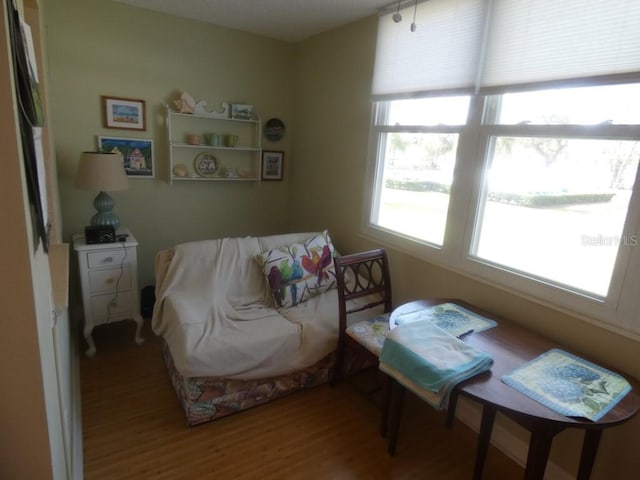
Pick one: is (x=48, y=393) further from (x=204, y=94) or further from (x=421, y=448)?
(x=204, y=94)

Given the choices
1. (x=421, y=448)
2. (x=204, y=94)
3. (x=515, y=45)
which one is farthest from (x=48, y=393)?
(x=204, y=94)

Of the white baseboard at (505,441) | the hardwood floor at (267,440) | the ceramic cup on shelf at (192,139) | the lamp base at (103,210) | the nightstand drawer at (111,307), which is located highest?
the ceramic cup on shelf at (192,139)

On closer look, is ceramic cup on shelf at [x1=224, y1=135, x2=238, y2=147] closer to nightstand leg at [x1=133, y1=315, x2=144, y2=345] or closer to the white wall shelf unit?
the white wall shelf unit

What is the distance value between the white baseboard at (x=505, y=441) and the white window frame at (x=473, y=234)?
75 cm

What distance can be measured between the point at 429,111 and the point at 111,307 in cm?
257

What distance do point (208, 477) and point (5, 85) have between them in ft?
5.73

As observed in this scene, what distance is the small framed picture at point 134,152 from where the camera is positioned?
2.98 m

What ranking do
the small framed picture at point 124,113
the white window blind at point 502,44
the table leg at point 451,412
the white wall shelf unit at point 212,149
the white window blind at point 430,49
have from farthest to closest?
the white wall shelf unit at point 212,149 < the small framed picture at point 124,113 < the white window blind at point 430,49 < the table leg at point 451,412 < the white window blind at point 502,44

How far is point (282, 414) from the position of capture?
2.21 metres

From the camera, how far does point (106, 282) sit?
264cm

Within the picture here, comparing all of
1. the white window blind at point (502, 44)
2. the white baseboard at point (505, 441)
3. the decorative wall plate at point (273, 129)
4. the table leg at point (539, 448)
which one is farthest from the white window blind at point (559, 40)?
the decorative wall plate at point (273, 129)

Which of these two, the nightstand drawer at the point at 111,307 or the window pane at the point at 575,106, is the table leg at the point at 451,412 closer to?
the window pane at the point at 575,106

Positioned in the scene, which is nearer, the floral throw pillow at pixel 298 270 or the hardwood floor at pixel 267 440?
the hardwood floor at pixel 267 440

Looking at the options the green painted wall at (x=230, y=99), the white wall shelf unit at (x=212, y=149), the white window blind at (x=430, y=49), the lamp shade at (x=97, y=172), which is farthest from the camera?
the white wall shelf unit at (x=212, y=149)
